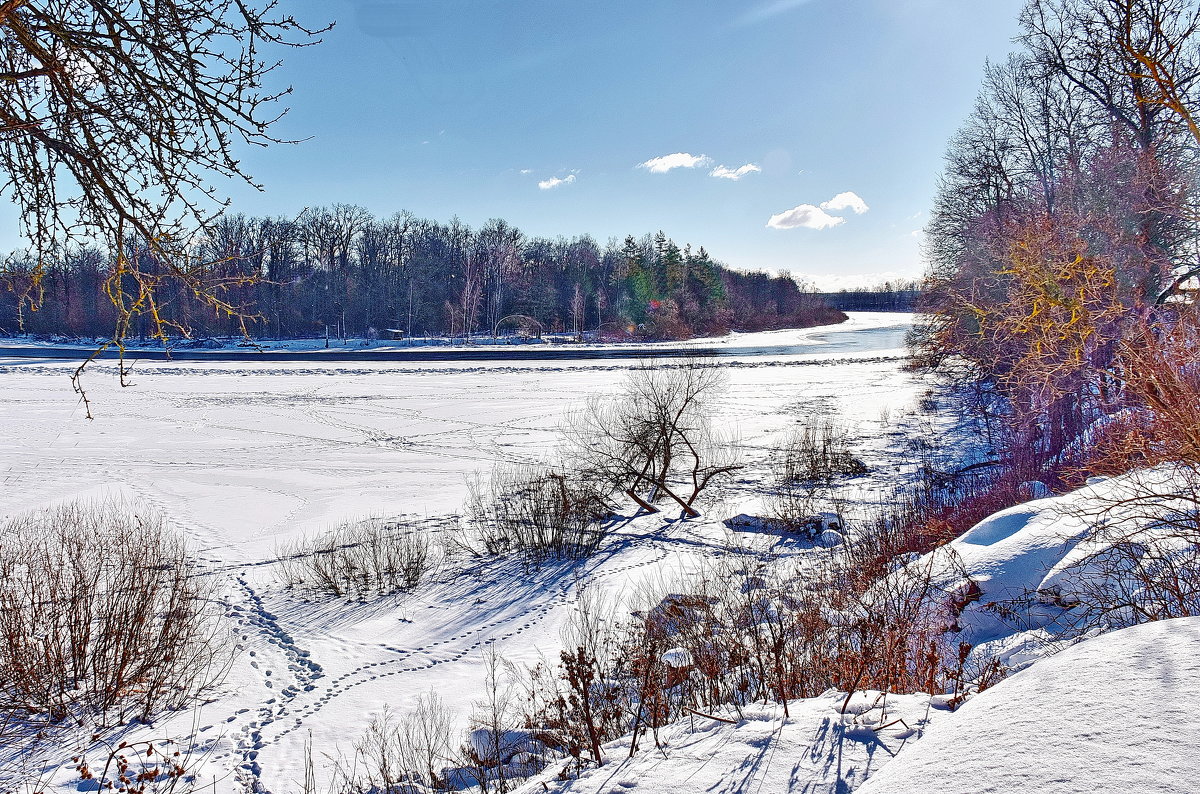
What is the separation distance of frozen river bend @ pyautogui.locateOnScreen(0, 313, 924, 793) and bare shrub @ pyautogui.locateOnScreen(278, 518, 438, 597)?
15.3 inches

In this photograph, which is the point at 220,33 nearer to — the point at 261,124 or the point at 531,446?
the point at 261,124

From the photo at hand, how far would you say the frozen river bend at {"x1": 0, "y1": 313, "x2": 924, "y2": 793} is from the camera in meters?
7.05

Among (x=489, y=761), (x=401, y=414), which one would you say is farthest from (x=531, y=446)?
(x=489, y=761)

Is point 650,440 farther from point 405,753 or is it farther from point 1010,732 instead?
point 1010,732

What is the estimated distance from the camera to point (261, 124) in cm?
400

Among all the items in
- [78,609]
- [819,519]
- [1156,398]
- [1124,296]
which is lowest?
[819,519]

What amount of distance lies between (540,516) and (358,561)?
3.91m

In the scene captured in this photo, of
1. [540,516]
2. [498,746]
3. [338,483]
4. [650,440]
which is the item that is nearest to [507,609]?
[540,516]

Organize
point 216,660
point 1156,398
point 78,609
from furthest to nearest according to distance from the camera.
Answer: point 216,660
point 78,609
point 1156,398

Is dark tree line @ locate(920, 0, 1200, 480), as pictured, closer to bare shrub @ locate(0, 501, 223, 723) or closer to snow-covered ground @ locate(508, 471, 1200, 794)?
snow-covered ground @ locate(508, 471, 1200, 794)

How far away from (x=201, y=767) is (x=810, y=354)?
53646 mm

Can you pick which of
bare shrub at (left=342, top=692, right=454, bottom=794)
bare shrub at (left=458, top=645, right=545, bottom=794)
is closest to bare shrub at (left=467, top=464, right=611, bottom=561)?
bare shrub at (left=458, top=645, right=545, bottom=794)

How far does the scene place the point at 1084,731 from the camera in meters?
2.16

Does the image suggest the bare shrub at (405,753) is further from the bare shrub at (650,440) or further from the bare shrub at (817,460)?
the bare shrub at (817,460)
